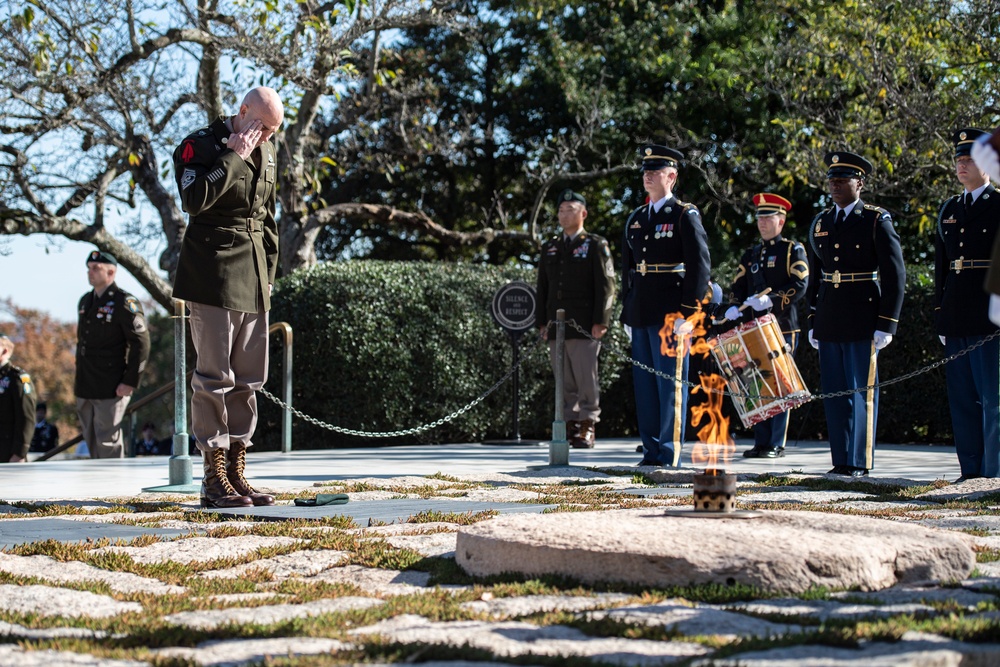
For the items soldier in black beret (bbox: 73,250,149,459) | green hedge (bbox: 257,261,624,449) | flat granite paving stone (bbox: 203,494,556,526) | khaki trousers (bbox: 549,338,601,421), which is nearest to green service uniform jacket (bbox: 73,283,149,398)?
soldier in black beret (bbox: 73,250,149,459)

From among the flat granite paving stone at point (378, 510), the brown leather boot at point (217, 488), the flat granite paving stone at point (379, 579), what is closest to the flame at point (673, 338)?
the flat granite paving stone at point (378, 510)

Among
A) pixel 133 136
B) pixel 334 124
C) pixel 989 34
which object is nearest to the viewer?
pixel 989 34

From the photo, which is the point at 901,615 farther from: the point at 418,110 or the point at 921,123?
the point at 418,110

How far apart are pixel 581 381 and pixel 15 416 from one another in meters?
5.66

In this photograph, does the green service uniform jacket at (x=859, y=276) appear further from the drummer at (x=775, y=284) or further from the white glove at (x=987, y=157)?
the white glove at (x=987, y=157)

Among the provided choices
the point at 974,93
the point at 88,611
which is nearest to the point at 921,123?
the point at 974,93

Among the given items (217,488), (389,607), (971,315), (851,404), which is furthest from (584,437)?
(389,607)

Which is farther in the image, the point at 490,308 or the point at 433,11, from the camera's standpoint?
the point at 433,11

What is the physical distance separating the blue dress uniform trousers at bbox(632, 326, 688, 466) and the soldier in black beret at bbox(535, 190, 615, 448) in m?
2.71

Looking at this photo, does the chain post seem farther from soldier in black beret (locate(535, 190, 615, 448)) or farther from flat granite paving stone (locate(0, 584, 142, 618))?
flat granite paving stone (locate(0, 584, 142, 618))

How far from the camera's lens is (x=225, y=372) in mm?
6488

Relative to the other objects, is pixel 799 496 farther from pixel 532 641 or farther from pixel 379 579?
pixel 532 641

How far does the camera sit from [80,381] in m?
12.0

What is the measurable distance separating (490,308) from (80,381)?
14.7ft
